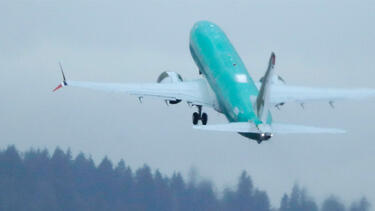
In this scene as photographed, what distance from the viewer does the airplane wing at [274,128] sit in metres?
130

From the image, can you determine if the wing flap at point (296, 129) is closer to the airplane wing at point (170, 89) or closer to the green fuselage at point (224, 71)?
the green fuselage at point (224, 71)

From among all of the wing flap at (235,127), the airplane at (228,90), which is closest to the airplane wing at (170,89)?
the airplane at (228,90)

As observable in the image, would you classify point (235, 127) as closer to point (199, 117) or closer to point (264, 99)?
point (264, 99)

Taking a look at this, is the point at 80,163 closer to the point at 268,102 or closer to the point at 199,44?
the point at 199,44

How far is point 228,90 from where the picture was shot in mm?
144625

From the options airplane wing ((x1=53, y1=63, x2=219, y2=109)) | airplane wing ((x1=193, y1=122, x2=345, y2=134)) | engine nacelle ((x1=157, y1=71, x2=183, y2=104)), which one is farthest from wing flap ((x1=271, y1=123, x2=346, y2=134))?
engine nacelle ((x1=157, y1=71, x2=183, y2=104))

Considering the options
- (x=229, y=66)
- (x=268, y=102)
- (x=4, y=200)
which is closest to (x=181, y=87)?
(x=229, y=66)

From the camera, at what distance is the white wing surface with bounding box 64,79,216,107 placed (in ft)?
477

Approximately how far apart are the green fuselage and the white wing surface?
1.07m

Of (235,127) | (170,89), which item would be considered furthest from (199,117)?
(235,127)

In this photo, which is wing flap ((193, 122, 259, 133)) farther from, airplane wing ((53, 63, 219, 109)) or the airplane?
airplane wing ((53, 63, 219, 109))

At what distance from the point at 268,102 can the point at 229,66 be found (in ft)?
37.1

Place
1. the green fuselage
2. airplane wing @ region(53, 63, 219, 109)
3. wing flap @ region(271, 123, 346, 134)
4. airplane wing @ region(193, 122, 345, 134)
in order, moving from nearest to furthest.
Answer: wing flap @ region(271, 123, 346, 134), airplane wing @ region(193, 122, 345, 134), the green fuselage, airplane wing @ region(53, 63, 219, 109)

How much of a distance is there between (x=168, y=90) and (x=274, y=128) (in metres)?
17.1
